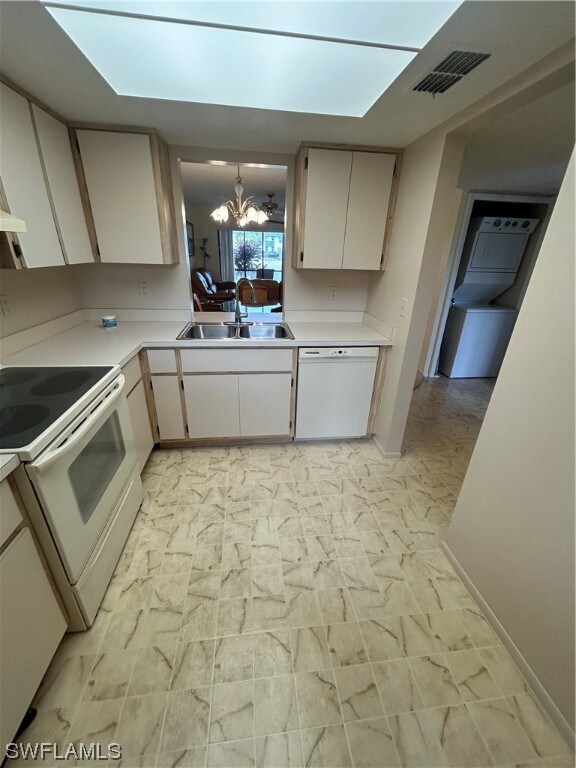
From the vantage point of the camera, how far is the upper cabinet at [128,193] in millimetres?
1919

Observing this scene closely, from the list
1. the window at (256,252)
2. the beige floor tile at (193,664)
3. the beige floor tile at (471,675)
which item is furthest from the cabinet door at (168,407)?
the window at (256,252)

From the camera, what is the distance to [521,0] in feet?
2.98

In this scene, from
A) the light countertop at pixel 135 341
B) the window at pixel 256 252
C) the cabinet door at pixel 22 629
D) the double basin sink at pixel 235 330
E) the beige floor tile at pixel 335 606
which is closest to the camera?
the cabinet door at pixel 22 629

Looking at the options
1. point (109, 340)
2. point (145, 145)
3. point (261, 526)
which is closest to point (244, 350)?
point (109, 340)

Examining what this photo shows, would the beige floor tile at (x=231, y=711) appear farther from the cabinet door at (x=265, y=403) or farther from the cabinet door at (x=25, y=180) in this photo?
the cabinet door at (x=25, y=180)

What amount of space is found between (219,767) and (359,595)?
0.77 metres

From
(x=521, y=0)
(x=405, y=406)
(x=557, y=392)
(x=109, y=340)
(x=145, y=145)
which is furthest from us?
(x=405, y=406)

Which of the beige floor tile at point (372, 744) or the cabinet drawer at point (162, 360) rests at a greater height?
the cabinet drawer at point (162, 360)

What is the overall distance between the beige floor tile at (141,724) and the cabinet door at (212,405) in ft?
4.99

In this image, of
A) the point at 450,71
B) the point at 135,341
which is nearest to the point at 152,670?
the point at 135,341

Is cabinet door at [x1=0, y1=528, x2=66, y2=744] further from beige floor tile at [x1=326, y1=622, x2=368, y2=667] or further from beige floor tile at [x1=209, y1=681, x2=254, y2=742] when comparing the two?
beige floor tile at [x1=326, y1=622, x2=368, y2=667]

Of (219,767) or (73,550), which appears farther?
(73,550)

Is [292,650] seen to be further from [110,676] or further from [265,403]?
[265,403]

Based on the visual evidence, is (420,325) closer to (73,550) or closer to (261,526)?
(261,526)
